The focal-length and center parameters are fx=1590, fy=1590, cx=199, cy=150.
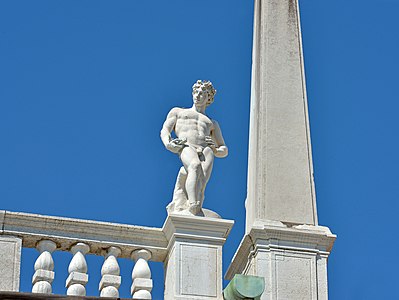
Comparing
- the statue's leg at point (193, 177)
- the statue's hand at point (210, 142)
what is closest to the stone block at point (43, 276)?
the statue's leg at point (193, 177)

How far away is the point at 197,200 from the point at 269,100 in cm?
260

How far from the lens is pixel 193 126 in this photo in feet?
72.5

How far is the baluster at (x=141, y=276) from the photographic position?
2072cm

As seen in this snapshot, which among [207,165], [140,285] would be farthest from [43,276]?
[207,165]

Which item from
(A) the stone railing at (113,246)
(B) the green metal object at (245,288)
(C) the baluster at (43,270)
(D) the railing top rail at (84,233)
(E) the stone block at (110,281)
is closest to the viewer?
(B) the green metal object at (245,288)

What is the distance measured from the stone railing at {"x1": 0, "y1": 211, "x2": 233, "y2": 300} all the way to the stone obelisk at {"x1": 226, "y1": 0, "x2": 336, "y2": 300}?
791 mm

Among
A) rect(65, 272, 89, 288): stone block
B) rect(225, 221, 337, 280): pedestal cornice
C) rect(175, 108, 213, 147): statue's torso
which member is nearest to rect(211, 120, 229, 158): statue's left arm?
rect(175, 108, 213, 147): statue's torso

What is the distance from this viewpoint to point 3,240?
2077 cm

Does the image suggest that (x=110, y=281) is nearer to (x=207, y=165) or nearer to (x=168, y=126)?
(x=207, y=165)

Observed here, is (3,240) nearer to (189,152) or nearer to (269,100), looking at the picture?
(189,152)

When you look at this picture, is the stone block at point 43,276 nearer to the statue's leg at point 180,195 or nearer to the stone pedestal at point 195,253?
the stone pedestal at point 195,253

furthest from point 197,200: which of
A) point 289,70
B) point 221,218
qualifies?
point 289,70

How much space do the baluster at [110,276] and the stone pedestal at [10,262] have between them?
114 cm

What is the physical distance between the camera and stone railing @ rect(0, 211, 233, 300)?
20641 mm
